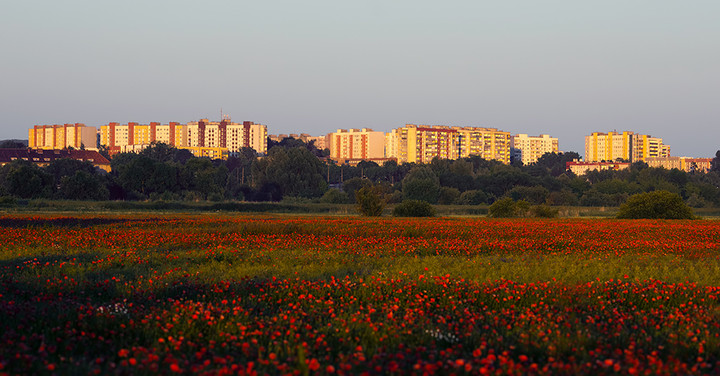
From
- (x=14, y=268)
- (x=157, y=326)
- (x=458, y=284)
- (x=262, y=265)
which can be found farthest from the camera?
(x=262, y=265)

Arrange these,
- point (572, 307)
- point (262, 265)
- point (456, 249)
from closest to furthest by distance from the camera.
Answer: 1. point (572, 307)
2. point (262, 265)
3. point (456, 249)

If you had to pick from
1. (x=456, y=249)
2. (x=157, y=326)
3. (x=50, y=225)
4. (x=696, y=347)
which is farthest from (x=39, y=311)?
(x=50, y=225)

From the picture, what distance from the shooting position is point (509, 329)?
920cm

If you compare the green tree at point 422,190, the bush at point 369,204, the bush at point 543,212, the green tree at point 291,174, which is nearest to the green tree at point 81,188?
the green tree at point 291,174

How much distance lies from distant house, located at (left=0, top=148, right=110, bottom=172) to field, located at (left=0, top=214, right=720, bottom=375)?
584ft

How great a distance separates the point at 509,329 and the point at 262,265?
25.9 ft

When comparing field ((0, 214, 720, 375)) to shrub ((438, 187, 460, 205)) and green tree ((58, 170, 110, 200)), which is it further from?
shrub ((438, 187, 460, 205))

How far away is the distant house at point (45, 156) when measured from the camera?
180750 mm

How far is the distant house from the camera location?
593 ft

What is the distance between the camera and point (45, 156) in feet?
620

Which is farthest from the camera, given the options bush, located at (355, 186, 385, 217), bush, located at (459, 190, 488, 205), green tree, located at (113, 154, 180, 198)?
bush, located at (459, 190, 488, 205)

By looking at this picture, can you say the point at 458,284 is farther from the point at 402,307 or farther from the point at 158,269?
the point at 158,269

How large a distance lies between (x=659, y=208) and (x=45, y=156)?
17671 centimetres

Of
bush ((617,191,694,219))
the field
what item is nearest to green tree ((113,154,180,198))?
bush ((617,191,694,219))
